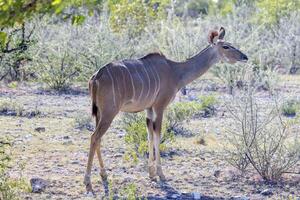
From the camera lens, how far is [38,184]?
26.6 ft

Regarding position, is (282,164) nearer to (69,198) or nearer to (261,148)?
(261,148)

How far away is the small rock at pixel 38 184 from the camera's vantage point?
26.2 feet

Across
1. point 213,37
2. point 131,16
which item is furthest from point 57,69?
point 213,37

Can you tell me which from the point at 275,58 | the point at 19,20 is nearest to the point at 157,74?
the point at 19,20

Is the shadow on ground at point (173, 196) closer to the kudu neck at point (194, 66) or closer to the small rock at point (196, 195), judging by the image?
the small rock at point (196, 195)

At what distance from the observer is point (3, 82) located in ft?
53.6

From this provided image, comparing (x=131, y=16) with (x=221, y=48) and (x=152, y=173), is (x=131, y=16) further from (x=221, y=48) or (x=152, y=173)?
(x=152, y=173)

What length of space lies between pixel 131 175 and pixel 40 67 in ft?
26.1

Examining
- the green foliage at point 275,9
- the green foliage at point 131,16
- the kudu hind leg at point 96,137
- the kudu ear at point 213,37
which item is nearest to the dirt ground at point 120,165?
the kudu hind leg at point 96,137

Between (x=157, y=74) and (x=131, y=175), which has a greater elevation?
(x=157, y=74)

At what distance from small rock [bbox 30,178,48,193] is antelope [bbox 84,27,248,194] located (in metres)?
0.45

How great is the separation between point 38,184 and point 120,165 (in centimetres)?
150

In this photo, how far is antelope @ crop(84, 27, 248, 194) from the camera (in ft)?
26.9

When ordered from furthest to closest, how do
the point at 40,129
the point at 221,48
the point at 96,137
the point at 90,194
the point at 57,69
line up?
the point at 57,69 < the point at 40,129 < the point at 221,48 < the point at 96,137 < the point at 90,194
